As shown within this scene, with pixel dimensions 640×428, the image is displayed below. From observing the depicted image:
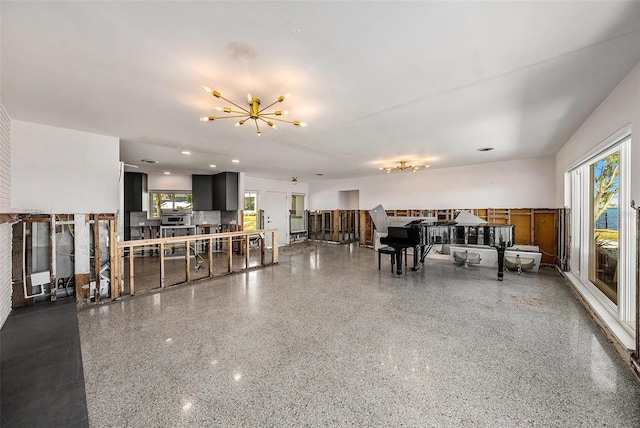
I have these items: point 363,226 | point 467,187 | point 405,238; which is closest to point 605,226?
point 405,238

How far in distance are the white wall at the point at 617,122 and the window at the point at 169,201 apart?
9.48m

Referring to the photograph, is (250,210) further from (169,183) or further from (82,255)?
(82,255)

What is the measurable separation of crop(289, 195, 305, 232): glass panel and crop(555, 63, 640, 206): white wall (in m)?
8.82

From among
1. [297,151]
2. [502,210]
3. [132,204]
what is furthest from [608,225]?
[132,204]

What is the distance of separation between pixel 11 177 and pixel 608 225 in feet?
28.2

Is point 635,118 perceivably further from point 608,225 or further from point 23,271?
point 23,271

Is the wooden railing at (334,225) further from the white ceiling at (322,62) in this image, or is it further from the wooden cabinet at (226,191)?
the white ceiling at (322,62)

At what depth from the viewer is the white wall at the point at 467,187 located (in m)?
6.36

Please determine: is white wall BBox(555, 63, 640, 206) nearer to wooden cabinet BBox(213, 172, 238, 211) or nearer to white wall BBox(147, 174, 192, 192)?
wooden cabinet BBox(213, 172, 238, 211)

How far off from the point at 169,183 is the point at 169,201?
1.97ft

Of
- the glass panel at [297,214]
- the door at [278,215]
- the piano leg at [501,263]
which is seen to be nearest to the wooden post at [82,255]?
the door at [278,215]

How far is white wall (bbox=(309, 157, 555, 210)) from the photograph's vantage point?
6.36 meters

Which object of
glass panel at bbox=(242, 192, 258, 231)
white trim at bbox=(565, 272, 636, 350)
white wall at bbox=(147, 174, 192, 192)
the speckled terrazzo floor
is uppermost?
white wall at bbox=(147, 174, 192, 192)

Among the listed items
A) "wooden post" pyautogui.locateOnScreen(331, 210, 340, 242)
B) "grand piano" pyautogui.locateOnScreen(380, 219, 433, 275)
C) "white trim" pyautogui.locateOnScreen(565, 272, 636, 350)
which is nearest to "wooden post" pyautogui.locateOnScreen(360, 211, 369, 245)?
"wooden post" pyautogui.locateOnScreen(331, 210, 340, 242)
